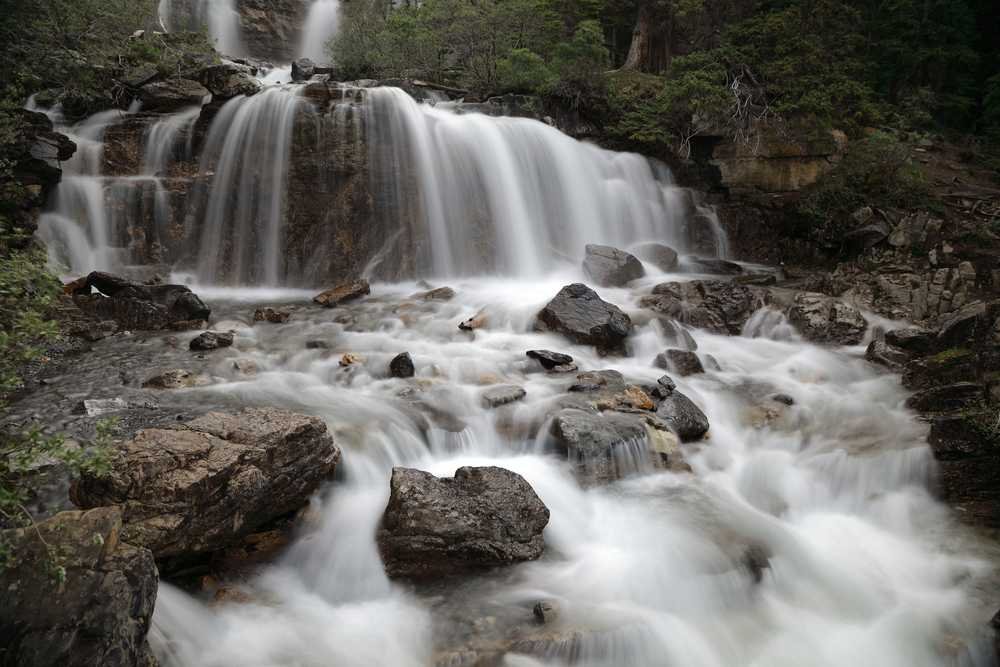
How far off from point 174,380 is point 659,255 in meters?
11.4

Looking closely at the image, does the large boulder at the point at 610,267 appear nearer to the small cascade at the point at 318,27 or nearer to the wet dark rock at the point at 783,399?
the wet dark rock at the point at 783,399

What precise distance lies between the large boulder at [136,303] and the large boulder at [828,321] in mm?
10691

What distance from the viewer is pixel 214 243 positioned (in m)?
13.7

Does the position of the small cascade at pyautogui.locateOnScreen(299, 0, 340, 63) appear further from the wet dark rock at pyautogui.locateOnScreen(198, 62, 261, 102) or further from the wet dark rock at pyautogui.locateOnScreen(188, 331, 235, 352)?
the wet dark rock at pyautogui.locateOnScreen(188, 331, 235, 352)

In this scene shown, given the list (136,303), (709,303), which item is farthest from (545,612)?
(136,303)

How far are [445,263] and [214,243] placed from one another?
5214mm

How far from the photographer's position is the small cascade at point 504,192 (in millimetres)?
14648

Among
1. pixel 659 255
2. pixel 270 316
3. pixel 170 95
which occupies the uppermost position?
pixel 170 95

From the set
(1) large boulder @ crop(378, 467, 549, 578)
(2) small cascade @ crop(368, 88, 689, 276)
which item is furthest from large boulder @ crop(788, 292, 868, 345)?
(1) large boulder @ crop(378, 467, 549, 578)

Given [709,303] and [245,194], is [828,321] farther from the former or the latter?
[245,194]

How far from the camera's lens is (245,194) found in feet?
45.9

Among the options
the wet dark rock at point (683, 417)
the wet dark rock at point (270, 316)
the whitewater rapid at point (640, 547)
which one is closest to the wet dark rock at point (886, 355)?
the whitewater rapid at point (640, 547)

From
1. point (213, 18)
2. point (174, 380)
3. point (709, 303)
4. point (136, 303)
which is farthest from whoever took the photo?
point (213, 18)

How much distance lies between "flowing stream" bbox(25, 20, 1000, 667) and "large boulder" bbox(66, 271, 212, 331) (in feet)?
1.95
